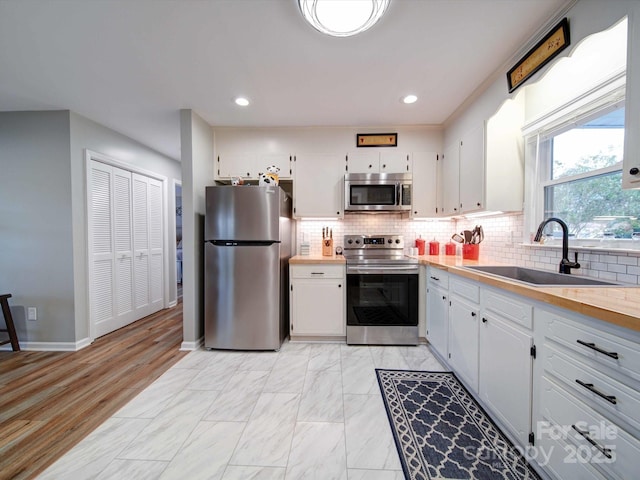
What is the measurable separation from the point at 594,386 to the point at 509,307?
19.1 inches

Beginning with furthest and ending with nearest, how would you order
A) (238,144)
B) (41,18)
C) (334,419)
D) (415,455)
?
(238,144) < (334,419) < (41,18) < (415,455)

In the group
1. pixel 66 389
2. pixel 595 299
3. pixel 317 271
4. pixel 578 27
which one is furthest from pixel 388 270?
pixel 66 389

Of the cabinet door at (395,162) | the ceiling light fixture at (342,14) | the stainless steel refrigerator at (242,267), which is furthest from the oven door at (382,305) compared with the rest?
the ceiling light fixture at (342,14)

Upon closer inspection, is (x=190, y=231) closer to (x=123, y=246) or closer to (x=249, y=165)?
(x=249, y=165)

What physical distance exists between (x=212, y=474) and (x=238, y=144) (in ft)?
9.73

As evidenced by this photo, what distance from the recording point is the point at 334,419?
158 cm

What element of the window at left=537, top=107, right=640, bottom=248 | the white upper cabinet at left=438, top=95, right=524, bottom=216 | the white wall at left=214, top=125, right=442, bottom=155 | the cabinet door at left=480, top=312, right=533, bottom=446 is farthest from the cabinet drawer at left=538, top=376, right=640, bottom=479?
the white wall at left=214, top=125, right=442, bottom=155

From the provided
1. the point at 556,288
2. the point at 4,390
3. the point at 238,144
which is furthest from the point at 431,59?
the point at 4,390

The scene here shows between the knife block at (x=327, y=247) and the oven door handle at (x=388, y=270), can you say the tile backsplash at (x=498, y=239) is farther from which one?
the oven door handle at (x=388, y=270)

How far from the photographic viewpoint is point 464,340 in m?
1.85

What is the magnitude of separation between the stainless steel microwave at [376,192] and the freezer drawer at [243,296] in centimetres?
103

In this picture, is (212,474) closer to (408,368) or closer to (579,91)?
(408,368)

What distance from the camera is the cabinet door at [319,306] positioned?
105 inches

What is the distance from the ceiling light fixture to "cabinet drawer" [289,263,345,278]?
1.91 m
